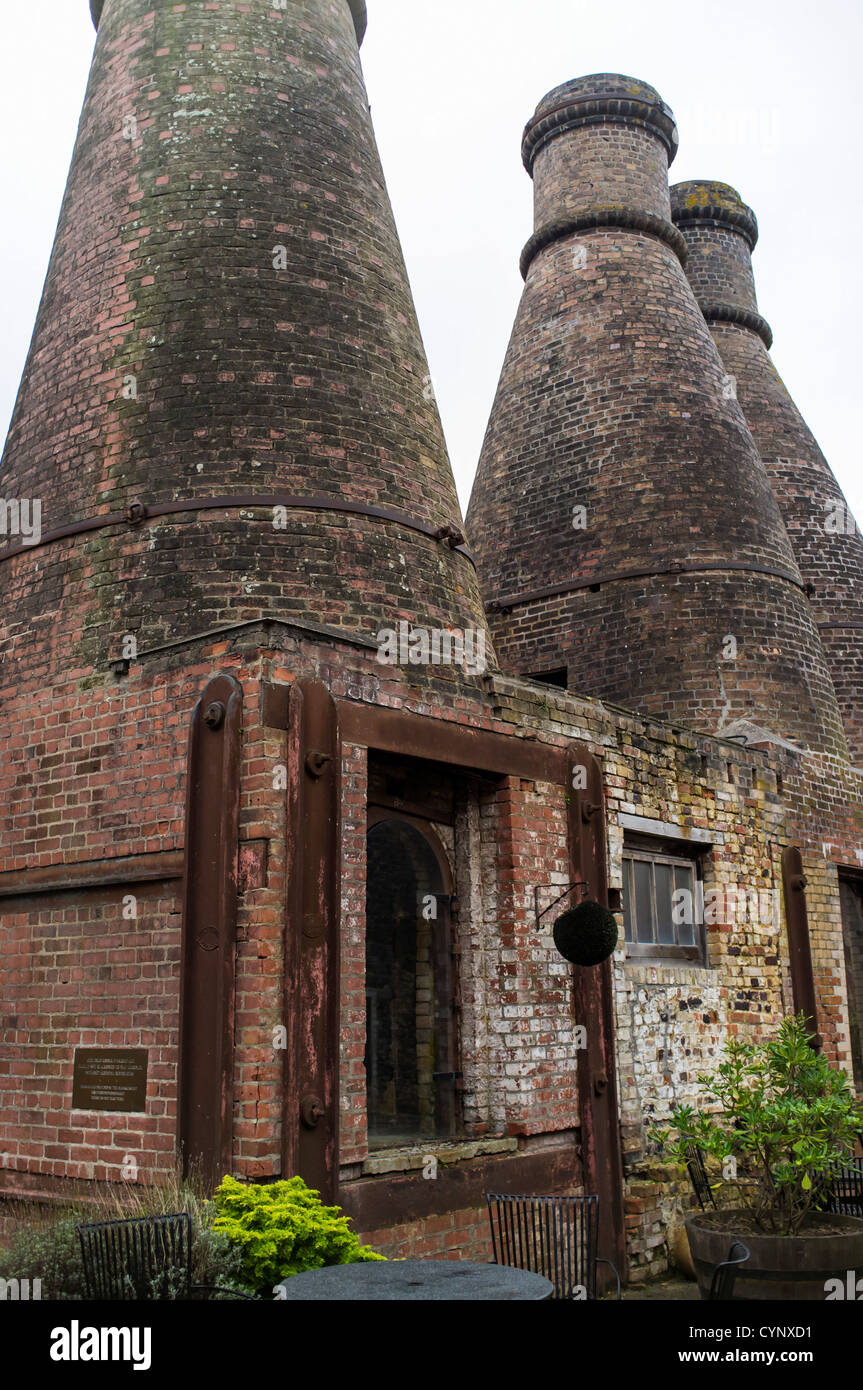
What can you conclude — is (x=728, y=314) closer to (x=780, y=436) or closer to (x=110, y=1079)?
(x=780, y=436)

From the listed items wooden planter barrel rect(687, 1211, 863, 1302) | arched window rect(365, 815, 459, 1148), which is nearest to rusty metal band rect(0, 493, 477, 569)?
arched window rect(365, 815, 459, 1148)

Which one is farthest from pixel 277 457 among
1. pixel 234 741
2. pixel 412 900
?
pixel 412 900

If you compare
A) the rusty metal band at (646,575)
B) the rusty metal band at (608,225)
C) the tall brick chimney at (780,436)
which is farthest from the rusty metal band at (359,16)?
the tall brick chimney at (780,436)

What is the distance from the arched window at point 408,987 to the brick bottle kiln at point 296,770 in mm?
36

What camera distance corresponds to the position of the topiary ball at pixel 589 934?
290 inches

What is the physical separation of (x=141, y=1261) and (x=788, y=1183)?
3.61 meters

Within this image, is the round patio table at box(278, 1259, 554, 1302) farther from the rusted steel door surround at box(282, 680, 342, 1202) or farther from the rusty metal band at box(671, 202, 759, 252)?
the rusty metal band at box(671, 202, 759, 252)

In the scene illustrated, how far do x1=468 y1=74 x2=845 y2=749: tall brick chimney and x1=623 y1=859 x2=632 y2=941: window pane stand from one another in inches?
125

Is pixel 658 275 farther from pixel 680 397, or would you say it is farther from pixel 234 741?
pixel 234 741

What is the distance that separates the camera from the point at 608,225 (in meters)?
15.4

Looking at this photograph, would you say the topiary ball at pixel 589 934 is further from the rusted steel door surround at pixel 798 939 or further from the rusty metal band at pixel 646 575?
the rusty metal band at pixel 646 575

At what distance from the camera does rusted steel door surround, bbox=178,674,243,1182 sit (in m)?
5.90

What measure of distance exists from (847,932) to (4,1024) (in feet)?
29.5

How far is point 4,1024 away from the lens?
723 centimetres
